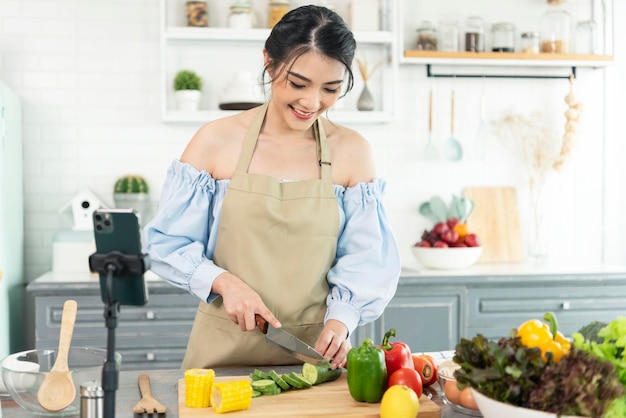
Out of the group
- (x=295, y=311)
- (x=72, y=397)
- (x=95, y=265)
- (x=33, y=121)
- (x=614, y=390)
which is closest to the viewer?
(x=95, y=265)

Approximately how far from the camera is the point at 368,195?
7.68ft

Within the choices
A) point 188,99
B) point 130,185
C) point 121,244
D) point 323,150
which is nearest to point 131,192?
point 130,185

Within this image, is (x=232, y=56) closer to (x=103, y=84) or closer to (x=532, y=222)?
(x=103, y=84)

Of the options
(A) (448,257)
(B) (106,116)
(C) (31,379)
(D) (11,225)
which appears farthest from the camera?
(B) (106,116)

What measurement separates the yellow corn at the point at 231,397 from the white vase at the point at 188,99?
280 cm

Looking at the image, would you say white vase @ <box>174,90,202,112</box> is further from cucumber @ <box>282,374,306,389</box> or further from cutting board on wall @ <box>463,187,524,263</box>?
cucumber @ <box>282,374,306,389</box>

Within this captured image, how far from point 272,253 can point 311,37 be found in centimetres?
62

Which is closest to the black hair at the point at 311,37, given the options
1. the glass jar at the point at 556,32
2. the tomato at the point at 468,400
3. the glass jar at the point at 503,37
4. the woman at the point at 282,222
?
the woman at the point at 282,222

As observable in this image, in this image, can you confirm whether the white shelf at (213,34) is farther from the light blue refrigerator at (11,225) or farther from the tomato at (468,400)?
the tomato at (468,400)

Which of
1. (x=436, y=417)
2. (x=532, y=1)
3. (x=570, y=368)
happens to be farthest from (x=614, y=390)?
(x=532, y=1)

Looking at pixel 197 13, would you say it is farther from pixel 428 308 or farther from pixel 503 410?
pixel 503 410

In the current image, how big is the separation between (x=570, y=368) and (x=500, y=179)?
142 inches

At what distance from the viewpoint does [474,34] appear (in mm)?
4652

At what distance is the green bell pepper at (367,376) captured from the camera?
1.85 meters
